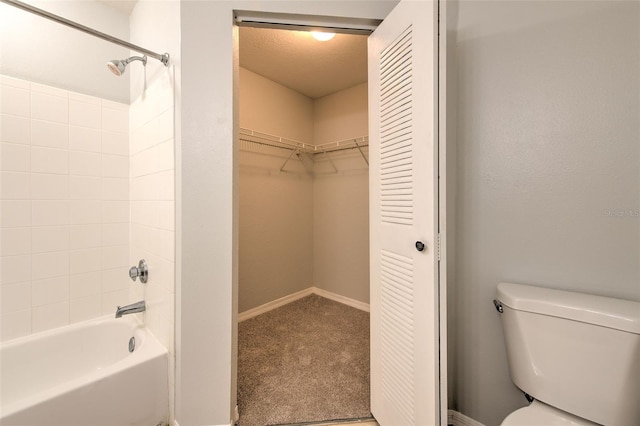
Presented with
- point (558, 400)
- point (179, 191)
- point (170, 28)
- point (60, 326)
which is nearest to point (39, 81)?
point (170, 28)

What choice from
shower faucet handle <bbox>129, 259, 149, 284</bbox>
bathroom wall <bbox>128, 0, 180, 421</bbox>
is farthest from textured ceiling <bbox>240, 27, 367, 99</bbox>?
shower faucet handle <bbox>129, 259, 149, 284</bbox>

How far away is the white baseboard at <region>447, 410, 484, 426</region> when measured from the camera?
1.25 m

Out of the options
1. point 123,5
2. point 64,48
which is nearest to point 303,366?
point 64,48

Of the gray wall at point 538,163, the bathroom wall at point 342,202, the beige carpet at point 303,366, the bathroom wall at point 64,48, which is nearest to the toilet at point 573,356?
the gray wall at point 538,163

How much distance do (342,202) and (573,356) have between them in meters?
2.33

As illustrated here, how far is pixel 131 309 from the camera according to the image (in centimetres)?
151

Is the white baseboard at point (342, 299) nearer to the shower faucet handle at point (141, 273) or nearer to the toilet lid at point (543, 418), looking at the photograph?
the toilet lid at point (543, 418)

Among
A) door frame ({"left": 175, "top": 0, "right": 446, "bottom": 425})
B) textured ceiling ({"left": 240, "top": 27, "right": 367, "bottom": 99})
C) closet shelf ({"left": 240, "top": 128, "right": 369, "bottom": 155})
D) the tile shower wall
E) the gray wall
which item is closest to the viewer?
the gray wall

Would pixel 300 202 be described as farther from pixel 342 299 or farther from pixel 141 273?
pixel 141 273

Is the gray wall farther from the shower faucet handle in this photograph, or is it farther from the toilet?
the shower faucet handle

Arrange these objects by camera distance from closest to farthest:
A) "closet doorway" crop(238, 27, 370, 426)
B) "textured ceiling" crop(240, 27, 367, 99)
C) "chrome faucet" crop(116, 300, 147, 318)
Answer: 1. "chrome faucet" crop(116, 300, 147, 318)
2. "closet doorway" crop(238, 27, 370, 426)
3. "textured ceiling" crop(240, 27, 367, 99)

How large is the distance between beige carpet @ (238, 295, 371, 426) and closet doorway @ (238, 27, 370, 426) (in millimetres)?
11

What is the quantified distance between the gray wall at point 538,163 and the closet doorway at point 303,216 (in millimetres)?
957

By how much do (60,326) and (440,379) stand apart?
2149mm
